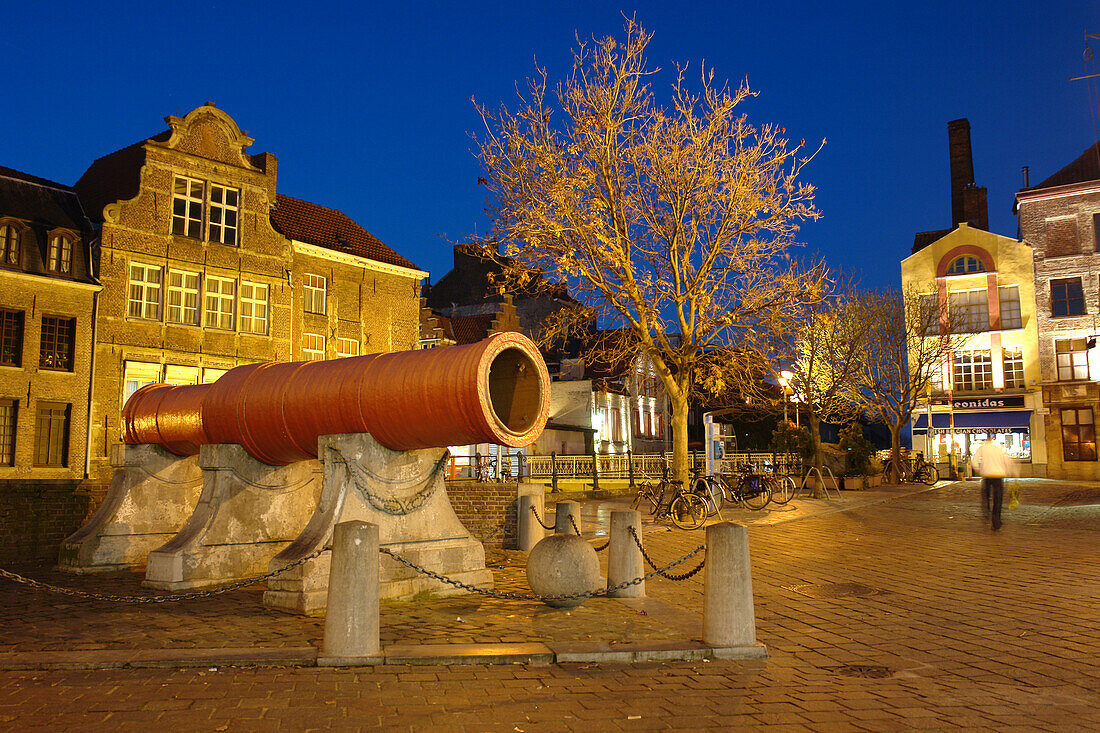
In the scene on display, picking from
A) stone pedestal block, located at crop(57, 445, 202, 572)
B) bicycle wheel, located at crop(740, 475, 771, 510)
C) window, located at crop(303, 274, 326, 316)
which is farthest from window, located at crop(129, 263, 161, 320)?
bicycle wheel, located at crop(740, 475, 771, 510)

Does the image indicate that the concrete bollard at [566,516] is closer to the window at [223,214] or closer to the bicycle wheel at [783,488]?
the bicycle wheel at [783,488]

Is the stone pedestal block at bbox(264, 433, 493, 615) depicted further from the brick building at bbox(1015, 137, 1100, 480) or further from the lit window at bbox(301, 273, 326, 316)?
the brick building at bbox(1015, 137, 1100, 480)

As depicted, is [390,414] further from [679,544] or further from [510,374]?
[679,544]

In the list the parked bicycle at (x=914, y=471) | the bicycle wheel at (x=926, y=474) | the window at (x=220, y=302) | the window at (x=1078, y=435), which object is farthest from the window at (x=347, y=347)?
the window at (x=1078, y=435)

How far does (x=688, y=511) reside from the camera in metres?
17.5

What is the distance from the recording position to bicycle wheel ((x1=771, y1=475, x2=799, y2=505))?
22531mm

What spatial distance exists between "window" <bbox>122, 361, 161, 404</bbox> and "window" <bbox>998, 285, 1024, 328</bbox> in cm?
3696

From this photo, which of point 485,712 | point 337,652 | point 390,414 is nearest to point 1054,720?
point 485,712

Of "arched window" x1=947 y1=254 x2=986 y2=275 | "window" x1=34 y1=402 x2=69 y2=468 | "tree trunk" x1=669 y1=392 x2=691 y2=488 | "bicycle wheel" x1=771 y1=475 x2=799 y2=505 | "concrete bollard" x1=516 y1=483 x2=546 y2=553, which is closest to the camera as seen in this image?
"concrete bollard" x1=516 y1=483 x2=546 y2=553

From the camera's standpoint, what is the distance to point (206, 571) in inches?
386

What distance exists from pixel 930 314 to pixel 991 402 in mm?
6127

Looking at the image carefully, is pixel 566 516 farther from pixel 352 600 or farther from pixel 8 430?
pixel 8 430

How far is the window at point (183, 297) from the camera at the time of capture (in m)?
28.3

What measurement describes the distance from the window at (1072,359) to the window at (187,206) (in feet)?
120
